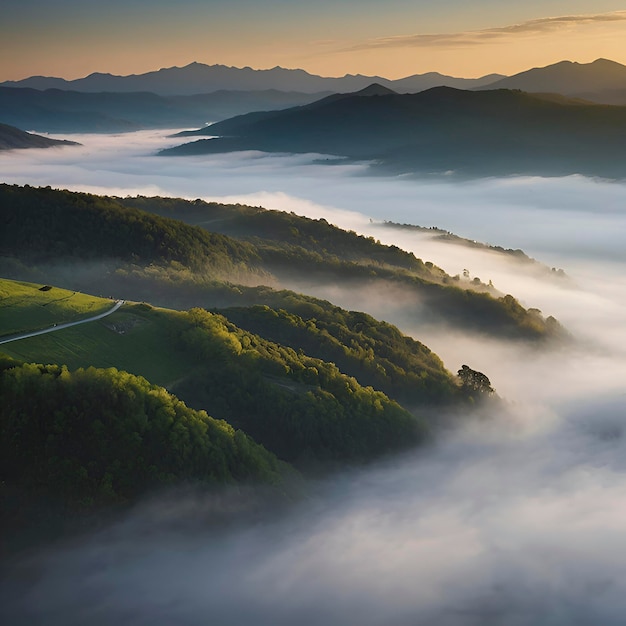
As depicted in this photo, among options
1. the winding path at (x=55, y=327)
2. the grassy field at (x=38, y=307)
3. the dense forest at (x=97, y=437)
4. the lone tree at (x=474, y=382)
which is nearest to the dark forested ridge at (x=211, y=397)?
the dense forest at (x=97, y=437)

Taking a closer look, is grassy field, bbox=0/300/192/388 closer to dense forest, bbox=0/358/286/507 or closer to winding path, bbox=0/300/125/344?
winding path, bbox=0/300/125/344

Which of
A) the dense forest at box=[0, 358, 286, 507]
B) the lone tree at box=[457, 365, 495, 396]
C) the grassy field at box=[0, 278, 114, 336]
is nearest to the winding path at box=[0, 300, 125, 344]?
the grassy field at box=[0, 278, 114, 336]

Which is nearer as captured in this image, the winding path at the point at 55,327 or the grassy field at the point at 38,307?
the winding path at the point at 55,327

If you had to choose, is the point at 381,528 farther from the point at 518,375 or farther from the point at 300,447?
the point at 518,375

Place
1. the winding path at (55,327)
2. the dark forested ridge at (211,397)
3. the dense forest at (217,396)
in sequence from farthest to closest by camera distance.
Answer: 1. the winding path at (55,327)
2. the dense forest at (217,396)
3. the dark forested ridge at (211,397)

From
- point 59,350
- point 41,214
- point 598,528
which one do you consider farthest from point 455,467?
point 41,214

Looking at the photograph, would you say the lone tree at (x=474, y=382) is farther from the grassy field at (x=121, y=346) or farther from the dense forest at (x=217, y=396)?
the grassy field at (x=121, y=346)

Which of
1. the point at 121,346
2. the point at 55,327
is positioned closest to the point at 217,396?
the point at 121,346

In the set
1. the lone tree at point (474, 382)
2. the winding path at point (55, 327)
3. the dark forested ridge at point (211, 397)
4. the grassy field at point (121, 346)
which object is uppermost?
the winding path at point (55, 327)
